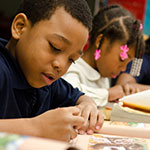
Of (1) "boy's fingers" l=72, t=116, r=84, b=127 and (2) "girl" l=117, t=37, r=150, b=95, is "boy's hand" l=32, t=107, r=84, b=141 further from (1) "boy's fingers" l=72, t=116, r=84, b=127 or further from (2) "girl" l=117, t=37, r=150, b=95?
(2) "girl" l=117, t=37, r=150, b=95

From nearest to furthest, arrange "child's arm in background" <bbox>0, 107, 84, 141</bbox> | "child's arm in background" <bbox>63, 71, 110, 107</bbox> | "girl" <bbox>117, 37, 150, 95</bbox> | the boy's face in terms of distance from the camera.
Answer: "child's arm in background" <bbox>0, 107, 84, 141</bbox> → the boy's face → "child's arm in background" <bbox>63, 71, 110, 107</bbox> → "girl" <bbox>117, 37, 150, 95</bbox>

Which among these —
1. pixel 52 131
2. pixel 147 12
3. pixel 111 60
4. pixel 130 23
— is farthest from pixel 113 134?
pixel 147 12

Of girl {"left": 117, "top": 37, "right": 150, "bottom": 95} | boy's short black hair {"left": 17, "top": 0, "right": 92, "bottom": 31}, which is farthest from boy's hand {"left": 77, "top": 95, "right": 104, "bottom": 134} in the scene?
girl {"left": 117, "top": 37, "right": 150, "bottom": 95}

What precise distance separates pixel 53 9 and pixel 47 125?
0.30 m

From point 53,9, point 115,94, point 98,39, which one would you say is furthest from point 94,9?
point 53,9

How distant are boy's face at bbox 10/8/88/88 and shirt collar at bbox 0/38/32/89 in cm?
1

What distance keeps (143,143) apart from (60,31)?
1.05 feet

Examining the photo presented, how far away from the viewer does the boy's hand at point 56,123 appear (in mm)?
438

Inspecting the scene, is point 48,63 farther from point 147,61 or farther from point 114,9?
point 147,61

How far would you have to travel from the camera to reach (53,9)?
600 mm

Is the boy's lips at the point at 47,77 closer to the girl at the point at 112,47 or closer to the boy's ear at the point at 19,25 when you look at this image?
the boy's ear at the point at 19,25

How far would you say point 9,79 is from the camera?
57 centimetres

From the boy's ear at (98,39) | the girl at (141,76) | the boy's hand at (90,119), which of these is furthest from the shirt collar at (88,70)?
the boy's hand at (90,119)

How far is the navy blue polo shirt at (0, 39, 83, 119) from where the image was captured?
57cm
